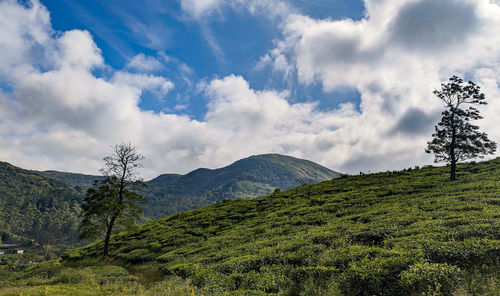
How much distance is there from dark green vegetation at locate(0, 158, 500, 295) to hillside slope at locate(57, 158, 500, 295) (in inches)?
2.7

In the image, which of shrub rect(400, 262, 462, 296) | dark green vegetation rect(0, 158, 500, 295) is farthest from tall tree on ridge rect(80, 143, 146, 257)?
shrub rect(400, 262, 462, 296)

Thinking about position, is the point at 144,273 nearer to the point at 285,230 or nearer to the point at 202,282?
the point at 202,282

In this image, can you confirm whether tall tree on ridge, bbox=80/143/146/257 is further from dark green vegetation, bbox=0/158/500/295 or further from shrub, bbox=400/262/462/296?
shrub, bbox=400/262/462/296

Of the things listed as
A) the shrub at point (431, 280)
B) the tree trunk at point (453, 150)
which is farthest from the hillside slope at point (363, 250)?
the tree trunk at point (453, 150)

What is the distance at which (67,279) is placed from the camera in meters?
23.9

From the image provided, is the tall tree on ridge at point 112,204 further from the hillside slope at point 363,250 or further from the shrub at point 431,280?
the shrub at point 431,280

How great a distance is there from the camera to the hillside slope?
1296 centimetres

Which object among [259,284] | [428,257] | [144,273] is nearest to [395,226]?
[428,257]

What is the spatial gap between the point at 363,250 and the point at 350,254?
3.46ft

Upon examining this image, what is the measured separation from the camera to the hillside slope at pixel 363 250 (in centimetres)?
1296

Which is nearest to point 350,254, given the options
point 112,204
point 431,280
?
point 431,280

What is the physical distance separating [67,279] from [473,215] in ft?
122

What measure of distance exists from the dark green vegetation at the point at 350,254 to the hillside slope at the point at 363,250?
69mm

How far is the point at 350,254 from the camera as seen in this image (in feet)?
56.8
